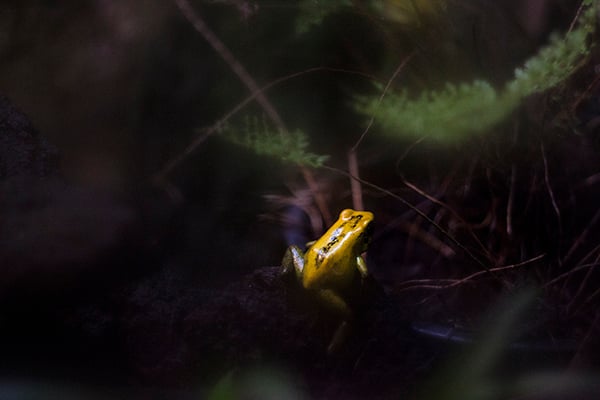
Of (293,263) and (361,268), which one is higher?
(293,263)

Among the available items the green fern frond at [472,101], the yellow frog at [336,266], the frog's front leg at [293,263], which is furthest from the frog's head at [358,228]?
the green fern frond at [472,101]

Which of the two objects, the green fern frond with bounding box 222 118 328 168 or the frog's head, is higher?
the green fern frond with bounding box 222 118 328 168

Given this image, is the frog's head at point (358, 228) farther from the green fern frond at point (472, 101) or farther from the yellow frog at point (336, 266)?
the green fern frond at point (472, 101)

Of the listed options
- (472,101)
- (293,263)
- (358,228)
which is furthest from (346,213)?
(472,101)

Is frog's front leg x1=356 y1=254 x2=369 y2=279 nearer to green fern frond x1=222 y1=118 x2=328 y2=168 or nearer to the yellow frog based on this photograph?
the yellow frog

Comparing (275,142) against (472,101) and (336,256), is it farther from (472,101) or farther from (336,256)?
(472,101)

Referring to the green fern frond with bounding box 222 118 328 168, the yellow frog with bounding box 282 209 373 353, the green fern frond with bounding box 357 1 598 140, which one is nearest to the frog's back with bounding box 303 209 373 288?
the yellow frog with bounding box 282 209 373 353
